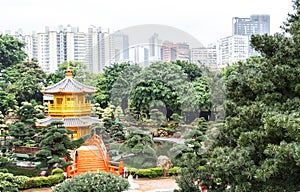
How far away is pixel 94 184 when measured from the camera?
7668 millimetres

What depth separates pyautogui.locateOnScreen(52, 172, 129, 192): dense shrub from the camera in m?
7.59

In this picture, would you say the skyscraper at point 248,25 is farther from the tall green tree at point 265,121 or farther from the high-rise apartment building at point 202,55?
the high-rise apartment building at point 202,55

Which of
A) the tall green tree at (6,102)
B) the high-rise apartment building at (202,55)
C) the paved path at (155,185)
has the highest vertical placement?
the high-rise apartment building at (202,55)

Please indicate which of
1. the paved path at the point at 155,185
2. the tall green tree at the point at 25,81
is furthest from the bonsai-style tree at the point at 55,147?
the tall green tree at the point at 25,81

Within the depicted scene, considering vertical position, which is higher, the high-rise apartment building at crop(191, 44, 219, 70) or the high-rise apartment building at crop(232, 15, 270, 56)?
the high-rise apartment building at crop(232, 15, 270, 56)

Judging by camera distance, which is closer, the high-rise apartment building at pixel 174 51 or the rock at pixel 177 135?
the high-rise apartment building at pixel 174 51

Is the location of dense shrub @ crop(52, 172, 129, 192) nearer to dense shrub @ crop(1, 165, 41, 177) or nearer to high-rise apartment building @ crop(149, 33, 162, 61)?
high-rise apartment building @ crop(149, 33, 162, 61)

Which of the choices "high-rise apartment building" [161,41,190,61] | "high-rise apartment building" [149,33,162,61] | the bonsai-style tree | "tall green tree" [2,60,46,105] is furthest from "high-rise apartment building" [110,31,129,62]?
"tall green tree" [2,60,46,105]

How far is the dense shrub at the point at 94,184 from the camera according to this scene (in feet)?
24.9

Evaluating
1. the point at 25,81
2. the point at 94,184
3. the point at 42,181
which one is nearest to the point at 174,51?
the point at 94,184

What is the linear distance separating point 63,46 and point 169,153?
79.1 feet

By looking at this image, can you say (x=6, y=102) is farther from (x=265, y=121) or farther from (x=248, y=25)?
(x=265, y=121)

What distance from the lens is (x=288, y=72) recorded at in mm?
4371

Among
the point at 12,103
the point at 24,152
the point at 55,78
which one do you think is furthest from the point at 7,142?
the point at 55,78
